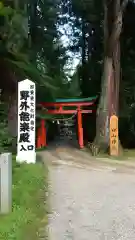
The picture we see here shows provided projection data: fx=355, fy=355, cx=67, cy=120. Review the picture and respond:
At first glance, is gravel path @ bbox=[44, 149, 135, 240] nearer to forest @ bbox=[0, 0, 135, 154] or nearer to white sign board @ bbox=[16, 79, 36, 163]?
white sign board @ bbox=[16, 79, 36, 163]

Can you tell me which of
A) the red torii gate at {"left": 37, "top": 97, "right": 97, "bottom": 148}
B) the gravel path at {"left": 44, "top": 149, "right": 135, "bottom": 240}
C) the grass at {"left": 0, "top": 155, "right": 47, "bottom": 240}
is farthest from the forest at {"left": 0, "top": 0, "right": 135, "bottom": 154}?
the gravel path at {"left": 44, "top": 149, "right": 135, "bottom": 240}

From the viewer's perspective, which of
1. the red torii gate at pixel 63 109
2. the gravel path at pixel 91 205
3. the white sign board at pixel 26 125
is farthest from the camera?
the red torii gate at pixel 63 109

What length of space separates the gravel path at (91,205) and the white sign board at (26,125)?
2.71ft

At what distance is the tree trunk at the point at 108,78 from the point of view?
13711 mm

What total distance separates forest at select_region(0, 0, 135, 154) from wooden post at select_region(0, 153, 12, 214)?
3.38 meters

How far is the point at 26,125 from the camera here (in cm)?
955

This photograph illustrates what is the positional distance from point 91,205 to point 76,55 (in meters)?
18.6

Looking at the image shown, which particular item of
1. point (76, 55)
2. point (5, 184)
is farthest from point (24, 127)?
point (76, 55)

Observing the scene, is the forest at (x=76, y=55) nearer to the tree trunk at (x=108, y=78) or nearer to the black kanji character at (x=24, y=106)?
the tree trunk at (x=108, y=78)

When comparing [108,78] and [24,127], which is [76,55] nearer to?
[108,78]

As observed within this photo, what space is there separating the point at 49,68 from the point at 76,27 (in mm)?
4888

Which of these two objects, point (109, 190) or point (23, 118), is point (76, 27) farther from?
point (109, 190)

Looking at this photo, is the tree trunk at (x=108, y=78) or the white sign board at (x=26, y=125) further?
the tree trunk at (x=108, y=78)

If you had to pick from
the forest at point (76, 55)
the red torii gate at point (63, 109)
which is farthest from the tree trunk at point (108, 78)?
the red torii gate at point (63, 109)
